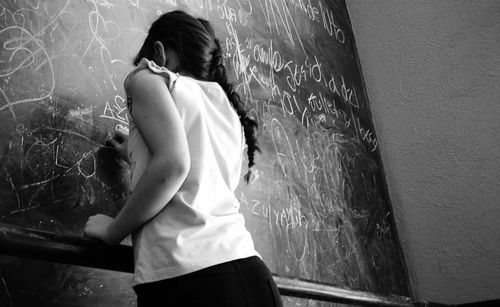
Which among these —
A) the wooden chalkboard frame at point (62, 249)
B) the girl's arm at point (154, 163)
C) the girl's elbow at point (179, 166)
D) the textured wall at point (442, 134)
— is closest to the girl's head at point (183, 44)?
the girl's arm at point (154, 163)

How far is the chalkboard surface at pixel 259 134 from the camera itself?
1.23 metres

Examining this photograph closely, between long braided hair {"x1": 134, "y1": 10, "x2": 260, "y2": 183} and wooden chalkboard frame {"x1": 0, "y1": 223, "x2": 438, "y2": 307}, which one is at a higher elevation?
long braided hair {"x1": 134, "y1": 10, "x2": 260, "y2": 183}

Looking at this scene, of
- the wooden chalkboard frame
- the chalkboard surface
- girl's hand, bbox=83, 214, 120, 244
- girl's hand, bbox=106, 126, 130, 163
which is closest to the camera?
the wooden chalkboard frame

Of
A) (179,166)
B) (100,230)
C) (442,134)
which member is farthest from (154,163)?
(442,134)

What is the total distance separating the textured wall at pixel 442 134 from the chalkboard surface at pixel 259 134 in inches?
5.0

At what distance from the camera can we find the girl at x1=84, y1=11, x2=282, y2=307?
84cm

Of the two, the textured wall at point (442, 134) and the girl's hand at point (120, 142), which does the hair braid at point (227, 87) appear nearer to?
the girl's hand at point (120, 142)

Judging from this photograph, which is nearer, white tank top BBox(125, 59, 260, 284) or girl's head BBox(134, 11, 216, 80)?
white tank top BBox(125, 59, 260, 284)

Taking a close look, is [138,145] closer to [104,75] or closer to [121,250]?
[121,250]

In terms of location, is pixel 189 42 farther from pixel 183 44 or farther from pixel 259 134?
pixel 259 134

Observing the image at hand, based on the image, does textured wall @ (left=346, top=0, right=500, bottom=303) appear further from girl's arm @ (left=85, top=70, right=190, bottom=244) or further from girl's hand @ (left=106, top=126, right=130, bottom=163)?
girl's arm @ (left=85, top=70, right=190, bottom=244)

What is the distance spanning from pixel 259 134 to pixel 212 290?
1.32m

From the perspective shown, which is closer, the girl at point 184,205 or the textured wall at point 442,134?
the girl at point 184,205

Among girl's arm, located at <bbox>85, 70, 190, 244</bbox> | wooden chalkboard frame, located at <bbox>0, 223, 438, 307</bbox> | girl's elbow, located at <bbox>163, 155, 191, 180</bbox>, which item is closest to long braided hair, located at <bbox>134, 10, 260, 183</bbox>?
girl's arm, located at <bbox>85, 70, 190, 244</bbox>
